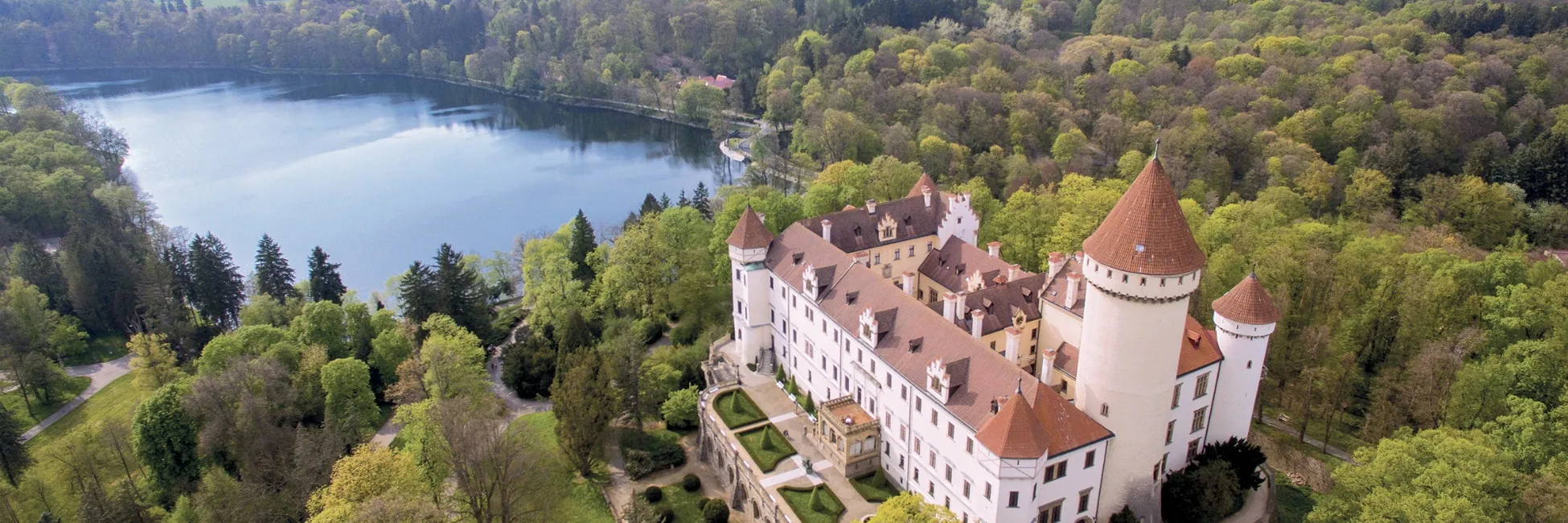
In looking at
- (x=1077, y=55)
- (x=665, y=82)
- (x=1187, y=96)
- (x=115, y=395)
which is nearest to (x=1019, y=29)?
(x=1077, y=55)

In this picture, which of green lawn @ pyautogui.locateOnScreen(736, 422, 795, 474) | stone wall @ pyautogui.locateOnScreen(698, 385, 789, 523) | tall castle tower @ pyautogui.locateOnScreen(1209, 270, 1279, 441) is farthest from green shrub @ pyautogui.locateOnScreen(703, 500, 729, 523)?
tall castle tower @ pyautogui.locateOnScreen(1209, 270, 1279, 441)

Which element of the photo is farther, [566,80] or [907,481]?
[566,80]

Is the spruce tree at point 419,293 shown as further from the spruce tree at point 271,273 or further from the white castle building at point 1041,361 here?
the white castle building at point 1041,361

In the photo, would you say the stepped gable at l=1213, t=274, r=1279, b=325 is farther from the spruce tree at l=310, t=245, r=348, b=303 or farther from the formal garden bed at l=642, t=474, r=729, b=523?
the spruce tree at l=310, t=245, r=348, b=303

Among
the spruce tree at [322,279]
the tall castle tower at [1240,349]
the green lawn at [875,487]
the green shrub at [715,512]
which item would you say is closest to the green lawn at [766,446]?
the green shrub at [715,512]

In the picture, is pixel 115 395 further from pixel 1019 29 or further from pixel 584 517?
pixel 1019 29

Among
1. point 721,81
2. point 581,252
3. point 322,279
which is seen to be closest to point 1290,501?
point 581,252

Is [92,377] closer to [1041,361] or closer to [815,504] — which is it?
[815,504]
